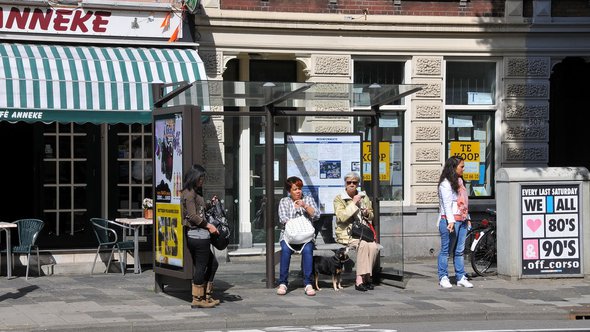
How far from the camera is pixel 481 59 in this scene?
21.3 meters

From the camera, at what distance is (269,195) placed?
15.4m

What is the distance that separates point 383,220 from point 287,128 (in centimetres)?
205

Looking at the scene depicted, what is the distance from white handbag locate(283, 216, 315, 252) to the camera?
15.2m

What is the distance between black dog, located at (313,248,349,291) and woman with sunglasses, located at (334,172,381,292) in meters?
0.20

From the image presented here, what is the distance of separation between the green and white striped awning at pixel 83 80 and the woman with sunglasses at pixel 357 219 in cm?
385

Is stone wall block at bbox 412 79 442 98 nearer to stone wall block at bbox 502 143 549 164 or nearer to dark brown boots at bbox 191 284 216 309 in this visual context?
stone wall block at bbox 502 143 549 164

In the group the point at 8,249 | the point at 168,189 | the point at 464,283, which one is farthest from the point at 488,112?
the point at 8,249

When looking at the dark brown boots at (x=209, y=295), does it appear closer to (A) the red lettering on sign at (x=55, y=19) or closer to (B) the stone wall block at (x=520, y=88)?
(A) the red lettering on sign at (x=55, y=19)

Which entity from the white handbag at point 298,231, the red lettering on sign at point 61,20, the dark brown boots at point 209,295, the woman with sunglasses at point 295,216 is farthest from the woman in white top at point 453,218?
the red lettering on sign at point 61,20

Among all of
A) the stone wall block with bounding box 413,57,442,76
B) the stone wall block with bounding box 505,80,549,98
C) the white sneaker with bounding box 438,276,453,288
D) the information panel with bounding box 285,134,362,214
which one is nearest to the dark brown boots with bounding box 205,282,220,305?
the information panel with bounding box 285,134,362,214

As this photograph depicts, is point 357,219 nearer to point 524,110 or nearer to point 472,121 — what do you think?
point 472,121

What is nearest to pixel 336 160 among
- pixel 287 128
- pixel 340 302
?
pixel 287 128

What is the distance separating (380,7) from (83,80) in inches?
232

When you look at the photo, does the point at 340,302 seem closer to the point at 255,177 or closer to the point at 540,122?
the point at 255,177
